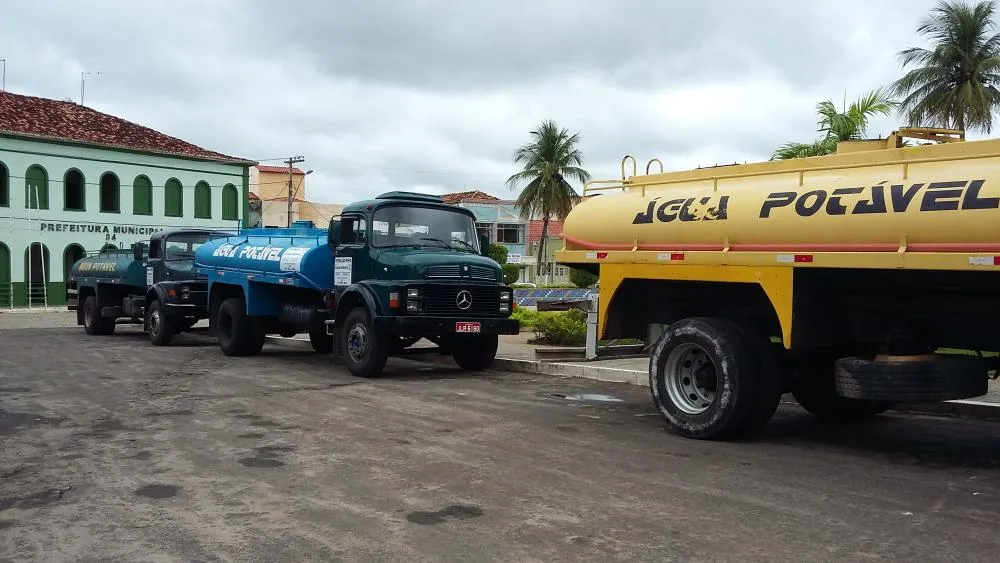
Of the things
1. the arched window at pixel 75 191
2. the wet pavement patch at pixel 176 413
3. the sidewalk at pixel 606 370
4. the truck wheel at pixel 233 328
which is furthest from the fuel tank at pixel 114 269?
the arched window at pixel 75 191

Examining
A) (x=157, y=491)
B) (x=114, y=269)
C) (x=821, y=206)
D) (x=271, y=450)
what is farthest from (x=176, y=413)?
(x=114, y=269)

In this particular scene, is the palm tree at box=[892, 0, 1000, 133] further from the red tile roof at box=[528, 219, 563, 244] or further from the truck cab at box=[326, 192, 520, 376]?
the red tile roof at box=[528, 219, 563, 244]

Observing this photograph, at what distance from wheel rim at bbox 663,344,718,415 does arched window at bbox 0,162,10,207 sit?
37024 millimetres

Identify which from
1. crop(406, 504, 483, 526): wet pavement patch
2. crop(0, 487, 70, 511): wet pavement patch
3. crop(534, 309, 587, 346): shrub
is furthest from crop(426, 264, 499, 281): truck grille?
crop(406, 504, 483, 526): wet pavement patch

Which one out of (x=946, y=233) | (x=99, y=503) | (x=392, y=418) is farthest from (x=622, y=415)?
(x=99, y=503)

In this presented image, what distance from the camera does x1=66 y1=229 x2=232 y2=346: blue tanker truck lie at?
18.4 m

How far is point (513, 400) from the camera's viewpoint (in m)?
10.7

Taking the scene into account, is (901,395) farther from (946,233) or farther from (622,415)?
(622,415)

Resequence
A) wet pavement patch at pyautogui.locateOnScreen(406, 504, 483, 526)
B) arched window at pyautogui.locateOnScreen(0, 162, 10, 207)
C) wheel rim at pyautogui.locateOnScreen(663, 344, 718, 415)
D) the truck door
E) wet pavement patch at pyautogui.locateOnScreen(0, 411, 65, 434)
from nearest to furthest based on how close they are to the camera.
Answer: wet pavement patch at pyautogui.locateOnScreen(406, 504, 483, 526)
wheel rim at pyautogui.locateOnScreen(663, 344, 718, 415)
wet pavement patch at pyautogui.locateOnScreen(0, 411, 65, 434)
the truck door
arched window at pyautogui.locateOnScreen(0, 162, 10, 207)

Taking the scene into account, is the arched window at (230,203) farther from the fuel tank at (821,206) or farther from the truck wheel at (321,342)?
the fuel tank at (821,206)

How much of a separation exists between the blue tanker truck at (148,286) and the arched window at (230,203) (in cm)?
2367

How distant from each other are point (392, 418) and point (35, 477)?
11.5 feet

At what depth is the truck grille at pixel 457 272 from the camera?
12922mm

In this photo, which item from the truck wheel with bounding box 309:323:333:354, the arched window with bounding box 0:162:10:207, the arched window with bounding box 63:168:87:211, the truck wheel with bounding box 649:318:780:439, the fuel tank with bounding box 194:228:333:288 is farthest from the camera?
the arched window with bounding box 63:168:87:211
